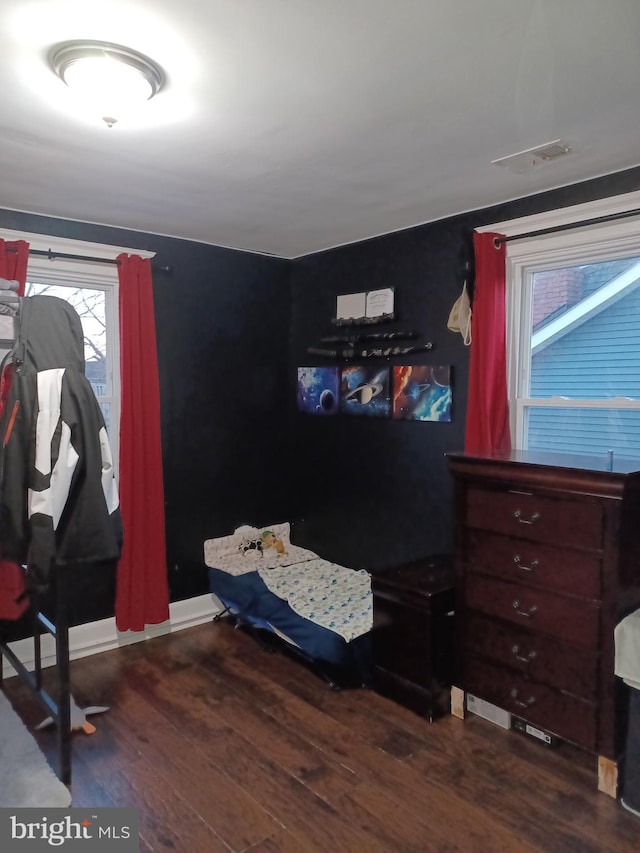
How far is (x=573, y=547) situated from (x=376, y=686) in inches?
49.8

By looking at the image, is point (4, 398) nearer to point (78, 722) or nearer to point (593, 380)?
point (78, 722)

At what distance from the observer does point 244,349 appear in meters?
4.09

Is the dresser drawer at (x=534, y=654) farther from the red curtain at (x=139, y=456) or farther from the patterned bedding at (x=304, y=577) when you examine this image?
the red curtain at (x=139, y=456)

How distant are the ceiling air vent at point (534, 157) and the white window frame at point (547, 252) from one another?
0.36 meters

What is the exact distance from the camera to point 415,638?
2.71m

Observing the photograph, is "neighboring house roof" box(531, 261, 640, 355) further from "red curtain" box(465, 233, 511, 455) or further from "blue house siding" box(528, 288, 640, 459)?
"red curtain" box(465, 233, 511, 455)

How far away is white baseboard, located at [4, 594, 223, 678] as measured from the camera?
10.5 feet

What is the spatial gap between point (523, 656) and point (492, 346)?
1.43 meters

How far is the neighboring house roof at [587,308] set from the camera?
2.70m

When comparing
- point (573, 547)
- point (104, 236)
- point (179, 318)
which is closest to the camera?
point (573, 547)

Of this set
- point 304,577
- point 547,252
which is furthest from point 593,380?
point 304,577

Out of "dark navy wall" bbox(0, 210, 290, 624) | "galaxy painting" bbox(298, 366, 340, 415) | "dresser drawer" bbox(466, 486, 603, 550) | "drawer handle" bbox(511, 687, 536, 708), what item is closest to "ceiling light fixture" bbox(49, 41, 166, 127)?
"dark navy wall" bbox(0, 210, 290, 624)

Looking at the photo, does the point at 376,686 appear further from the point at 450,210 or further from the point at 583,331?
the point at 450,210

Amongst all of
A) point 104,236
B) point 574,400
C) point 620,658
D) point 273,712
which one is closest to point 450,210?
point 574,400
